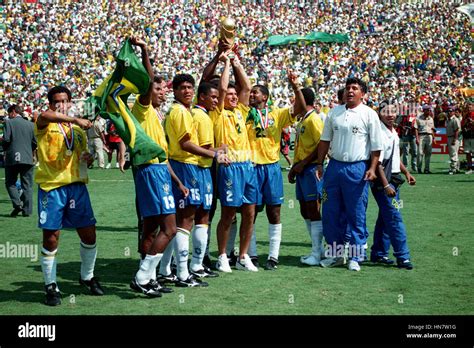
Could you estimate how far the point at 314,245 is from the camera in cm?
991

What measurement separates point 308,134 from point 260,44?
3843 centimetres

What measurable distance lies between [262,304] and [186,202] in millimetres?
1556

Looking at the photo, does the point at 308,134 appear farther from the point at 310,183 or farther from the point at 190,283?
the point at 190,283

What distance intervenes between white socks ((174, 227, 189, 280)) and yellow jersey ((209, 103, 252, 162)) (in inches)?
45.3

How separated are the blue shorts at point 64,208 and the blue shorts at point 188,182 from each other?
3.35ft

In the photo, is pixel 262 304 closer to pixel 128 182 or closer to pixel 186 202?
pixel 186 202

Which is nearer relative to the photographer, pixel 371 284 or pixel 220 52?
pixel 371 284

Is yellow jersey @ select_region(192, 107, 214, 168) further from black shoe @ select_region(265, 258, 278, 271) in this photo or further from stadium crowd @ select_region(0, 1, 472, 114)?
stadium crowd @ select_region(0, 1, 472, 114)

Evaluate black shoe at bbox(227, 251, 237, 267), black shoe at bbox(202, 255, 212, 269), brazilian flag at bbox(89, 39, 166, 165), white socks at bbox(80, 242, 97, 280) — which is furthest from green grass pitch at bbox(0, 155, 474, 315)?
brazilian flag at bbox(89, 39, 166, 165)

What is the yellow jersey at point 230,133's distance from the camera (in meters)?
9.10

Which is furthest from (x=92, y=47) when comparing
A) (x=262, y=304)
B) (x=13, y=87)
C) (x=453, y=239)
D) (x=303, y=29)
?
(x=262, y=304)

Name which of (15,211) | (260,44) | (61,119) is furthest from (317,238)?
(260,44)

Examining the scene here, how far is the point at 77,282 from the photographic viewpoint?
879 cm

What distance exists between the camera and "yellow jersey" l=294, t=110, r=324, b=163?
1006 centimetres
